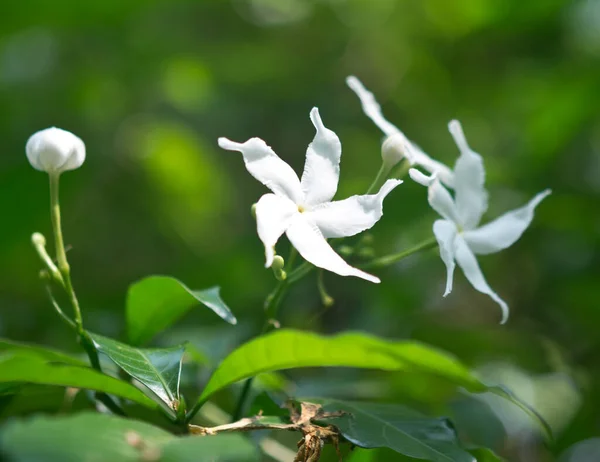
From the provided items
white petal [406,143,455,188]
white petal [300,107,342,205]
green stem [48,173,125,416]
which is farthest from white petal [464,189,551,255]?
green stem [48,173,125,416]

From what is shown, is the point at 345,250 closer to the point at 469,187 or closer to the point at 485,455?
the point at 469,187

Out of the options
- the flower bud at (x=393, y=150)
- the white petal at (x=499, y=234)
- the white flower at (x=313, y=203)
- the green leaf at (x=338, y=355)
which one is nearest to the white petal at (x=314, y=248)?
the white flower at (x=313, y=203)

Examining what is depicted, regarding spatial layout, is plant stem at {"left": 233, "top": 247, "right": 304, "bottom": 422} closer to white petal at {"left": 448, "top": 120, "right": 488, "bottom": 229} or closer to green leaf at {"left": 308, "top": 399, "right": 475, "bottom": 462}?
green leaf at {"left": 308, "top": 399, "right": 475, "bottom": 462}

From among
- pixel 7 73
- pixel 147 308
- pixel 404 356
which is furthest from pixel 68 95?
pixel 404 356

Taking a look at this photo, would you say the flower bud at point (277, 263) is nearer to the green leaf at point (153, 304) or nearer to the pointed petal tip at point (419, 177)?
the green leaf at point (153, 304)

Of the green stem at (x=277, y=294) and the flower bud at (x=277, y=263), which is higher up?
the flower bud at (x=277, y=263)

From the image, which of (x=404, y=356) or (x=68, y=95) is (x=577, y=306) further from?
(x=68, y=95)
